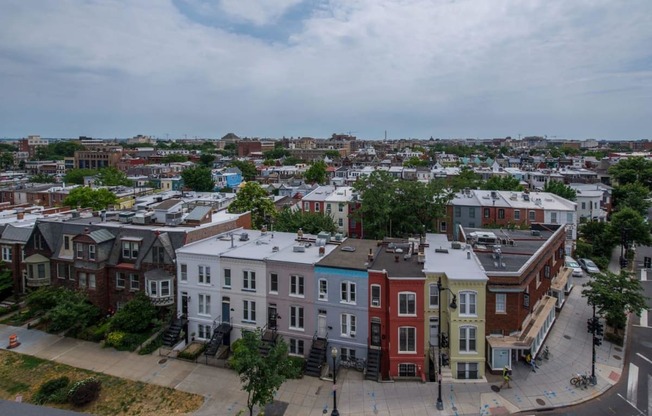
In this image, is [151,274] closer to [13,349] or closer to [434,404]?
[13,349]

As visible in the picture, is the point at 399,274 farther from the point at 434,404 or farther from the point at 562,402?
the point at 562,402

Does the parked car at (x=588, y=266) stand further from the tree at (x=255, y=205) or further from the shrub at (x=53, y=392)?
the shrub at (x=53, y=392)

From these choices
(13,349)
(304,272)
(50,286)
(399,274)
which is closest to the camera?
(399,274)

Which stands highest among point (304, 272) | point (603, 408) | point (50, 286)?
point (304, 272)

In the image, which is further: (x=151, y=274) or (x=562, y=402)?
(x=151, y=274)

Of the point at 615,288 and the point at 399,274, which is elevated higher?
the point at 399,274

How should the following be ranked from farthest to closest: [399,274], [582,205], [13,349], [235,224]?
[582,205] < [235,224] < [13,349] < [399,274]

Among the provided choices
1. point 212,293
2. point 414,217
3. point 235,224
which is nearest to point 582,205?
point 414,217

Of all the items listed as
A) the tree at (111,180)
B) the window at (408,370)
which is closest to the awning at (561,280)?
the window at (408,370)
